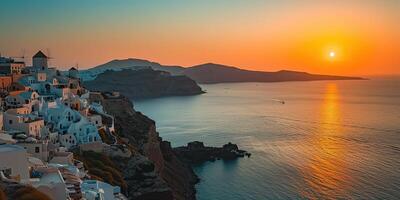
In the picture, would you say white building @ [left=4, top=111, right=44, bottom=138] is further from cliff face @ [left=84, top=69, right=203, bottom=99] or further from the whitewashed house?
cliff face @ [left=84, top=69, right=203, bottom=99]

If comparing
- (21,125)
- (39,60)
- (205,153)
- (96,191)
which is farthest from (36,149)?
(205,153)

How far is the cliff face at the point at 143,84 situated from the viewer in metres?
125

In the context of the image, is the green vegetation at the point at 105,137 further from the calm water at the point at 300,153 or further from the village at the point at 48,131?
the calm water at the point at 300,153

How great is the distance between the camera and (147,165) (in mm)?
22578

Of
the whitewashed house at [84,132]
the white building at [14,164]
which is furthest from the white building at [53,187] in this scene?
the whitewashed house at [84,132]

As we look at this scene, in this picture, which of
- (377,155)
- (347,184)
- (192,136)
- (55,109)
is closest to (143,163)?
(55,109)

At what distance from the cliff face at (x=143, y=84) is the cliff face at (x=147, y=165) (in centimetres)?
8632

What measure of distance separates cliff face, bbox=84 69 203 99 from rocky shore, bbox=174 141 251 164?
264 ft

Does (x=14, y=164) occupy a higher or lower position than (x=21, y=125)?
lower

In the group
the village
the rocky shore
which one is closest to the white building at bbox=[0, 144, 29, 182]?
the village

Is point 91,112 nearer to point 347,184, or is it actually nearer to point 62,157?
point 62,157

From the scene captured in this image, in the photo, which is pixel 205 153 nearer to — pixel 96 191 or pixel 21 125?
pixel 21 125

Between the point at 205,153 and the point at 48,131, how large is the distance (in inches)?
878

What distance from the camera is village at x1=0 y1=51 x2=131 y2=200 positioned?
38.0 feet
